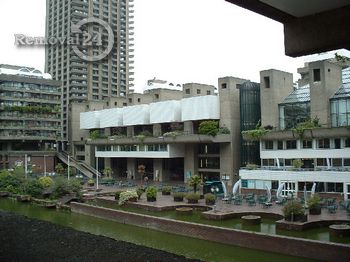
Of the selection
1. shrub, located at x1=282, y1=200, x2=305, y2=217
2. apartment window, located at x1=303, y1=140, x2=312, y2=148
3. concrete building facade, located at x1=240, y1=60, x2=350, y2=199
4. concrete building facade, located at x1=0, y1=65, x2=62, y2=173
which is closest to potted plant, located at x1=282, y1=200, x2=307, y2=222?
shrub, located at x1=282, y1=200, x2=305, y2=217

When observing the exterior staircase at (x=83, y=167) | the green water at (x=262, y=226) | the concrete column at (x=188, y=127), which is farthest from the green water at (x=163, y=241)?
the exterior staircase at (x=83, y=167)

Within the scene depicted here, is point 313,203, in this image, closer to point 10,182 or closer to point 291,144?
point 291,144

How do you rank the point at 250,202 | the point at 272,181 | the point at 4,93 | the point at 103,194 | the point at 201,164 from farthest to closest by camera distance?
the point at 4,93
the point at 201,164
the point at 103,194
the point at 272,181
the point at 250,202

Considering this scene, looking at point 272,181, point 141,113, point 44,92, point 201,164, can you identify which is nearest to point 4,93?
point 44,92

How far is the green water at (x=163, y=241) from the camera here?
19.2m

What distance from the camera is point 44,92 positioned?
73.9m

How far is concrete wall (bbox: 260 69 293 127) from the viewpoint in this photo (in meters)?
42.8

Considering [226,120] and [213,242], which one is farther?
[226,120]

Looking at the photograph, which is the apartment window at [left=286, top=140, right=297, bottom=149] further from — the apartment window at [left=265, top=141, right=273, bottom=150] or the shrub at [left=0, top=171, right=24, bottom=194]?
the shrub at [left=0, top=171, right=24, bottom=194]

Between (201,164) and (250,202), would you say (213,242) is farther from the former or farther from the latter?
(201,164)

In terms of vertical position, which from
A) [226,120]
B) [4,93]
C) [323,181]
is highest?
[4,93]

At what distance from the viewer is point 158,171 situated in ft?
181

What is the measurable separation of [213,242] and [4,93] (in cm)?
5767

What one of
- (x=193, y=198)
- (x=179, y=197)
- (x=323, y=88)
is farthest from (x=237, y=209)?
(x=323, y=88)
